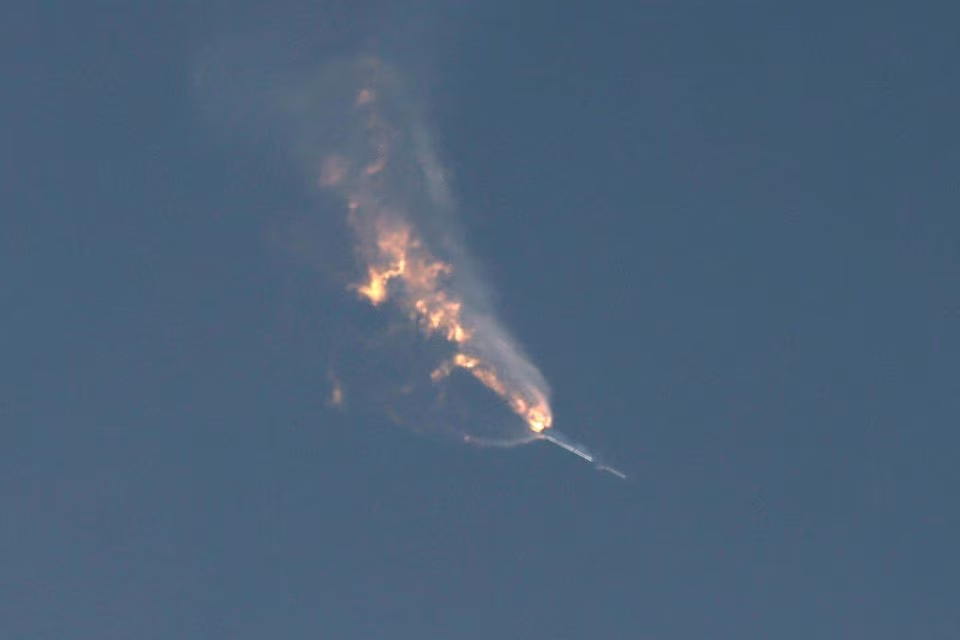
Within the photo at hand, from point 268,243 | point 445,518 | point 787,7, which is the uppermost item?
point 787,7

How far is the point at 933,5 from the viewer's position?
447 ft

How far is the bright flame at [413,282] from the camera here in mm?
131875

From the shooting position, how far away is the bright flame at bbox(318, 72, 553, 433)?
131875mm

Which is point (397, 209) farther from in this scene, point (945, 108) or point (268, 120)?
point (945, 108)

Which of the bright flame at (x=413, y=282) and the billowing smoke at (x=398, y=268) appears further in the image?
the billowing smoke at (x=398, y=268)

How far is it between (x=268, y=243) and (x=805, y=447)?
136 ft

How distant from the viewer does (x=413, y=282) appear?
133 meters

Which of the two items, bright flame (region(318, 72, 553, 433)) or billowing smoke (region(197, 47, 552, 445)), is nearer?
bright flame (region(318, 72, 553, 433))

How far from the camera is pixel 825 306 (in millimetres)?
133000

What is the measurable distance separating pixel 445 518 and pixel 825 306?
103 feet

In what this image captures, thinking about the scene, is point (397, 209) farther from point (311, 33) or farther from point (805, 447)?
point (805, 447)

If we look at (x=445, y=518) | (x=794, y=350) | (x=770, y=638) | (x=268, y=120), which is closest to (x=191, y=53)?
(x=268, y=120)

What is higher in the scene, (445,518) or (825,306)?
(825,306)

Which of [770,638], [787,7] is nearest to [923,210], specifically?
[787,7]
